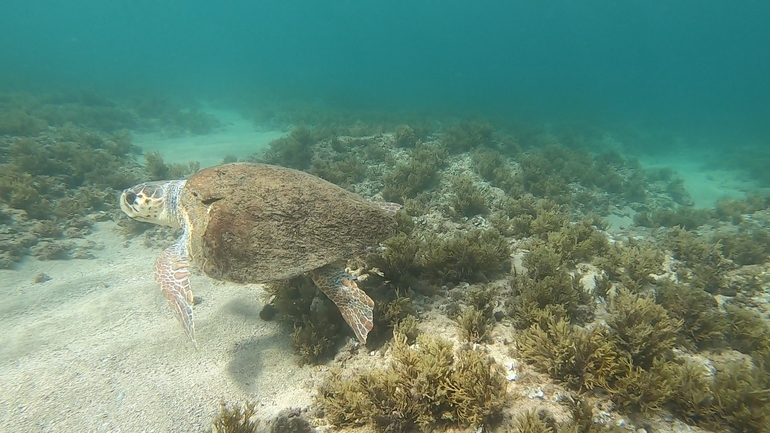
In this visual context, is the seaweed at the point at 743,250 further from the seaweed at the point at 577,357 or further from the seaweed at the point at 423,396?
the seaweed at the point at 423,396

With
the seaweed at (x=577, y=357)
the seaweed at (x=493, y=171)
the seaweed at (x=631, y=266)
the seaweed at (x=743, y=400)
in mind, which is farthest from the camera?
the seaweed at (x=493, y=171)

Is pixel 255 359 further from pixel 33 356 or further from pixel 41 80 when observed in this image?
pixel 41 80

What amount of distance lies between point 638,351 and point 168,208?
5.80 metres

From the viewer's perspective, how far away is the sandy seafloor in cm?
294

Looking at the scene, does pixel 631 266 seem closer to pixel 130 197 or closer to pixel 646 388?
pixel 646 388

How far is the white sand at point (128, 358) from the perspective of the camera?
116 inches

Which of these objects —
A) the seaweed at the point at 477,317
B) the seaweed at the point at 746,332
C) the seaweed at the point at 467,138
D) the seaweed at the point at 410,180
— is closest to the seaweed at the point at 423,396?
the seaweed at the point at 477,317

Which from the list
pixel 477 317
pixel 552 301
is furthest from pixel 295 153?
pixel 552 301

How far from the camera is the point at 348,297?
3420 mm

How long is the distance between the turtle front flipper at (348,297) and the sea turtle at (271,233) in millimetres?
10

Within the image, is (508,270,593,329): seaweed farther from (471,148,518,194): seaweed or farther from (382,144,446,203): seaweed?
(471,148,518,194): seaweed

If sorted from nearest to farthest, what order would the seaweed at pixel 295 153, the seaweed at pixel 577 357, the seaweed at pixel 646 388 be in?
the seaweed at pixel 646 388, the seaweed at pixel 577 357, the seaweed at pixel 295 153

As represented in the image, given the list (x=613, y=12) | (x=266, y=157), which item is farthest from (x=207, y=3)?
(x=266, y=157)

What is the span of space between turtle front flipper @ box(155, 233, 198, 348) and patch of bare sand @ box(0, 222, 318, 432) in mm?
554
